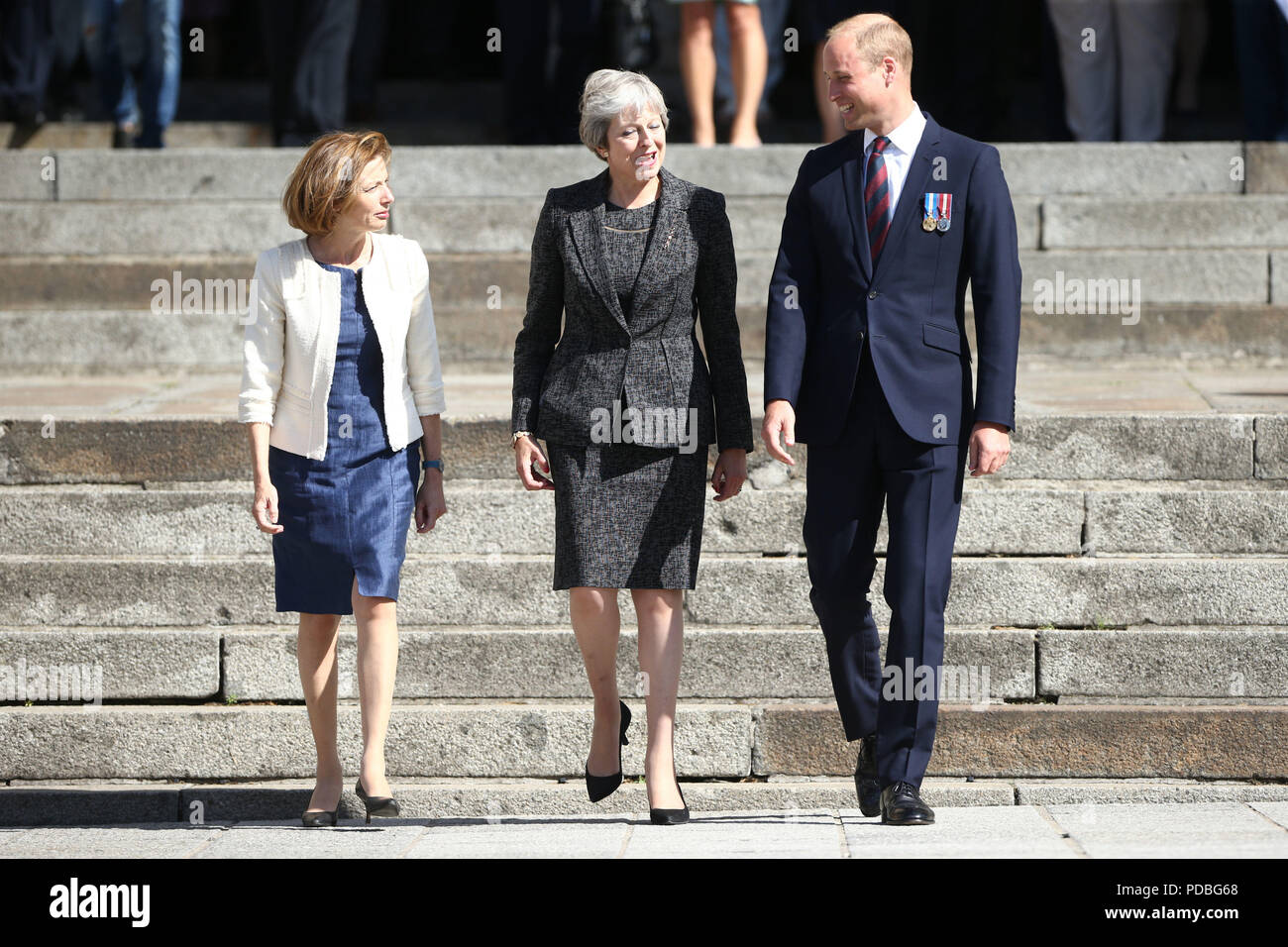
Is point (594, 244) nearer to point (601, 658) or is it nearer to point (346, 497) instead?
point (346, 497)

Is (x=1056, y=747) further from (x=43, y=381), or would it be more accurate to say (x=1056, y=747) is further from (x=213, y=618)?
(x=43, y=381)

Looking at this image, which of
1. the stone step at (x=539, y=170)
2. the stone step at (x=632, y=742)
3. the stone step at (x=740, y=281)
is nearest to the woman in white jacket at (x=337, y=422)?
the stone step at (x=632, y=742)

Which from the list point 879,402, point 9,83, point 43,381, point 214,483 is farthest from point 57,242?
point 879,402

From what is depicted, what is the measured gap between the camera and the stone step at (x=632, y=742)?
4906mm

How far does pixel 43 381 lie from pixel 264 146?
2.74 m

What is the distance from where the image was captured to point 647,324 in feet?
14.5

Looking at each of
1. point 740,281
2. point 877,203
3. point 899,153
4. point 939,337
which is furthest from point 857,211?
point 740,281

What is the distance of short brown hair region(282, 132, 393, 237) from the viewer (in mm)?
4324

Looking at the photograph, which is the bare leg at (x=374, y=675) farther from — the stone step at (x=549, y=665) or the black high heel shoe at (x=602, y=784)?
the stone step at (x=549, y=665)

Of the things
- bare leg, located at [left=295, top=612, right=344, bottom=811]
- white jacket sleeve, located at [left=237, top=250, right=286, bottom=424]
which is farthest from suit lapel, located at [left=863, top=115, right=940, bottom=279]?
bare leg, located at [left=295, top=612, right=344, bottom=811]

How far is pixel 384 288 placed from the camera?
449 cm

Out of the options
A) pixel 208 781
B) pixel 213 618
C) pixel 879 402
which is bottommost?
pixel 208 781

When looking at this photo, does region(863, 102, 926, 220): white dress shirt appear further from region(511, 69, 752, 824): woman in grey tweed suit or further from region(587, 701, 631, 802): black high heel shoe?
region(587, 701, 631, 802): black high heel shoe

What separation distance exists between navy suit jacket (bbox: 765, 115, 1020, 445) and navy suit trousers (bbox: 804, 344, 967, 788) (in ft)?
0.19
